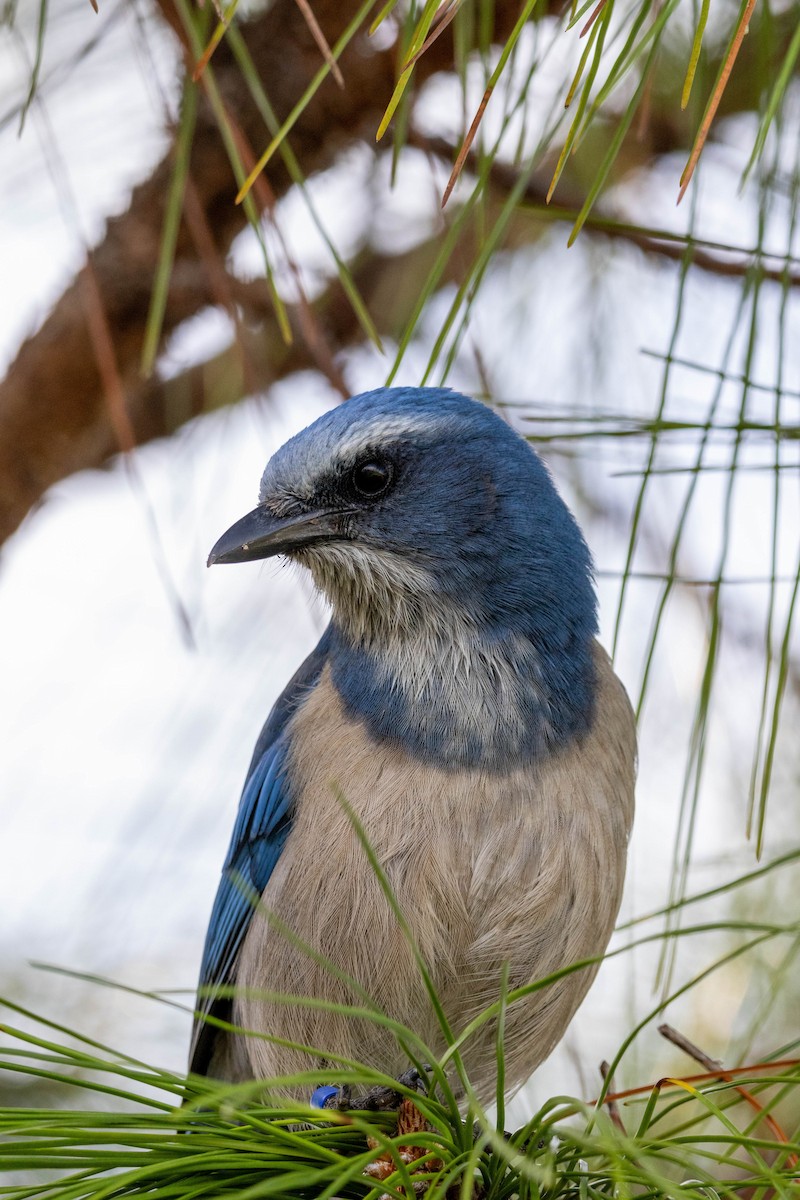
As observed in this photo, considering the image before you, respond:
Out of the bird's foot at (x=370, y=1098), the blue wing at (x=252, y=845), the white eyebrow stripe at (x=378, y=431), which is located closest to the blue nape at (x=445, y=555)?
the white eyebrow stripe at (x=378, y=431)

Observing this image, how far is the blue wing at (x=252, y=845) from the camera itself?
9.04ft

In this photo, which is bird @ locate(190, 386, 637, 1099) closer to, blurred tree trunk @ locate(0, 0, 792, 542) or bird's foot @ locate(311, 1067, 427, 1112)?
bird's foot @ locate(311, 1067, 427, 1112)

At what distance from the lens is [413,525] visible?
2.57 metres

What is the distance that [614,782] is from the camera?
2.52 metres

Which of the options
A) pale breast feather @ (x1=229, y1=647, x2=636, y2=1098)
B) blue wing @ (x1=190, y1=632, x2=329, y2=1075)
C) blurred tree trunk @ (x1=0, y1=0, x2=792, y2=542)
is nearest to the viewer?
pale breast feather @ (x1=229, y1=647, x2=636, y2=1098)

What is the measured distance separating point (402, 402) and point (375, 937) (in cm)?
105

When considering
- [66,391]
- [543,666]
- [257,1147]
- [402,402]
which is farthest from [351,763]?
[66,391]

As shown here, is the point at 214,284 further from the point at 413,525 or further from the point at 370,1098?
the point at 370,1098

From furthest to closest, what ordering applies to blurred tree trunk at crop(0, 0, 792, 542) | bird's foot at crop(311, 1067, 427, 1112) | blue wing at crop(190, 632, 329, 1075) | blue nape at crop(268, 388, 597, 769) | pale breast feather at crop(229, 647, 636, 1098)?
blurred tree trunk at crop(0, 0, 792, 542), blue wing at crop(190, 632, 329, 1075), blue nape at crop(268, 388, 597, 769), pale breast feather at crop(229, 647, 636, 1098), bird's foot at crop(311, 1067, 427, 1112)

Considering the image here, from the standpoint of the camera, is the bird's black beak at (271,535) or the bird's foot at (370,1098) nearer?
the bird's foot at (370,1098)

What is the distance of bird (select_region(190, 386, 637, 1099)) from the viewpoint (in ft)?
7.81

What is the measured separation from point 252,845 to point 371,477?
878 millimetres

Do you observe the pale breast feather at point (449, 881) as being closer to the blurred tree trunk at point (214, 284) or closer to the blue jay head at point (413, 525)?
the blue jay head at point (413, 525)

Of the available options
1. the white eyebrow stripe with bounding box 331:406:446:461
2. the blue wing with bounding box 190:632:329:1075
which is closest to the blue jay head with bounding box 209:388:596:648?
the white eyebrow stripe with bounding box 331:406:446:461
